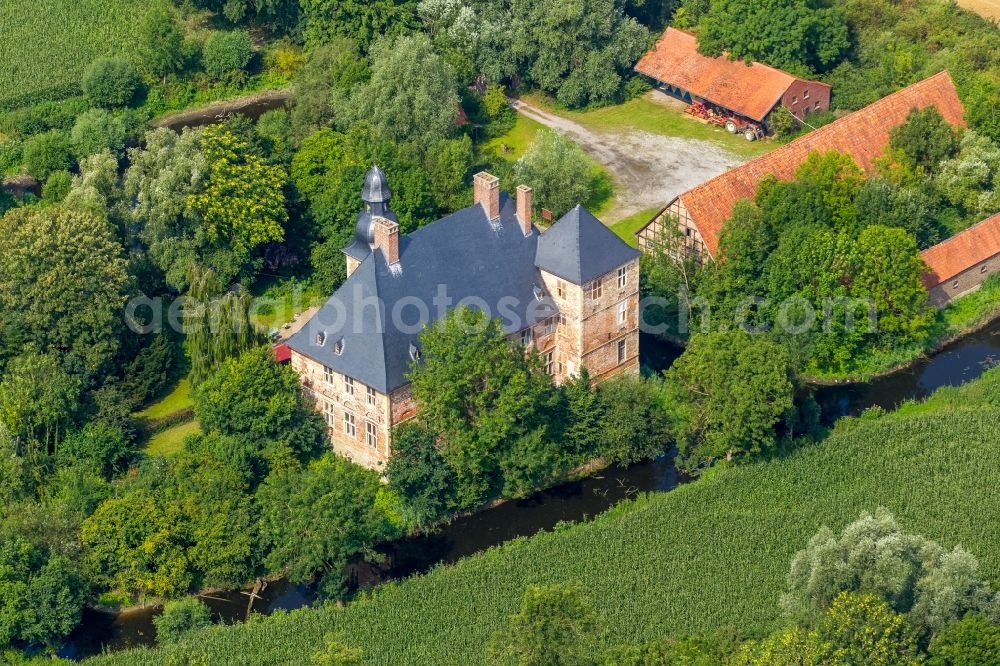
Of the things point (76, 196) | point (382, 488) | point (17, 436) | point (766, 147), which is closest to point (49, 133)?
point (76, 196)

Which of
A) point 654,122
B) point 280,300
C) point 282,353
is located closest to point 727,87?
point 654,122

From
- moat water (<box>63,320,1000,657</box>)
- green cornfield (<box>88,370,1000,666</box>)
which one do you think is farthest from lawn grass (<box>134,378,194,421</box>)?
green cornfield (<box>88,370,1000,666</box>)

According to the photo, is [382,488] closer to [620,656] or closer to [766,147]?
[620,656]

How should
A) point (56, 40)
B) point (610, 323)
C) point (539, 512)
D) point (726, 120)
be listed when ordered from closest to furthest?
point (539, 512), point (610, 323), point (726, 120), point (56, 40)

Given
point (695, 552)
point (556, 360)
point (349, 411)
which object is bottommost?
point (695, 552)

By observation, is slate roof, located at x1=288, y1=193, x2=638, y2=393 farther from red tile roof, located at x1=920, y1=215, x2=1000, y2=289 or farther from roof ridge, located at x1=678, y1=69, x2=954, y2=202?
red tile roof, located at x1=920, y1=215, x2=1000, y2=289

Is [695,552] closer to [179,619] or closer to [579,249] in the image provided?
[579,249]
